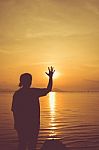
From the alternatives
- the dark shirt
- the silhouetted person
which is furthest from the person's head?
the dark shirt

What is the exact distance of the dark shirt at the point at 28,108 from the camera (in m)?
7.09

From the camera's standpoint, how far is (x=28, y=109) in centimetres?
715

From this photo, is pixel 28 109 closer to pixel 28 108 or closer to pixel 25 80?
pixel 28 108

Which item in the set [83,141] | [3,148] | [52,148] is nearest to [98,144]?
[83,141]

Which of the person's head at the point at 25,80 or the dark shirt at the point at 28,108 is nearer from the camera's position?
the dark shirt at the point at 28,108

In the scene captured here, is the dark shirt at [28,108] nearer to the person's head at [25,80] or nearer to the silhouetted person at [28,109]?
the silhouetted person at [28,109]

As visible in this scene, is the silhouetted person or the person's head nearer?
the silhouetted person

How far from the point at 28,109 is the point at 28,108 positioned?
23mm

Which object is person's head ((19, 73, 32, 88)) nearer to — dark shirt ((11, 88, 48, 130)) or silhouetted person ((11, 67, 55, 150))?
silhouetted person ((11, 67, 55, 150))

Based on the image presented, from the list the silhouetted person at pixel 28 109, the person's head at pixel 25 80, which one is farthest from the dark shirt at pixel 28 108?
the person's head at pixel 25 80

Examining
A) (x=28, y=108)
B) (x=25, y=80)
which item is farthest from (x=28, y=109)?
(x=25, y=80)

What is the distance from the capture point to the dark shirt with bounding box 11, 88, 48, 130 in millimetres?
7086

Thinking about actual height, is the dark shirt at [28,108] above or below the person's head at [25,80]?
below

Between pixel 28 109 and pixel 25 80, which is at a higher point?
pixel 25 80
